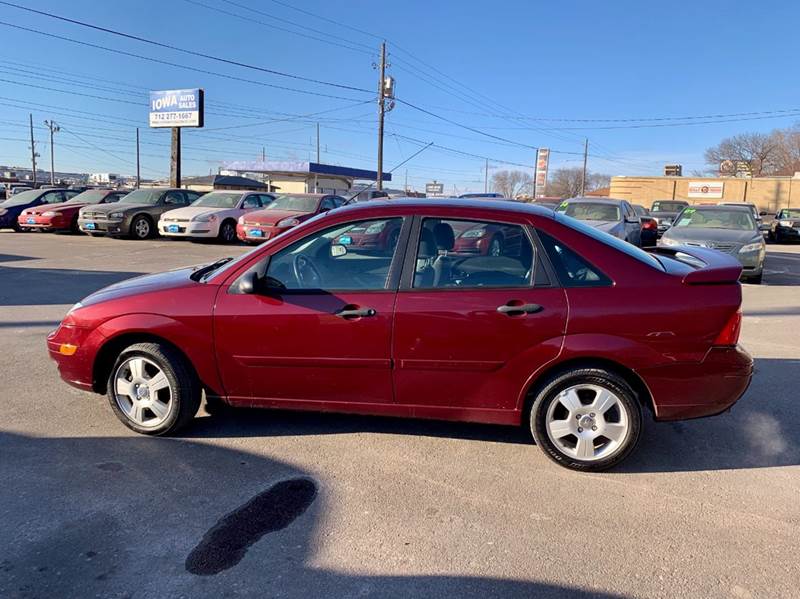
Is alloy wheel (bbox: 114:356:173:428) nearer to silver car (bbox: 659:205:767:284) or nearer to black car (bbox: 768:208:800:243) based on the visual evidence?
silver car (bbox: 659:205:767:284)

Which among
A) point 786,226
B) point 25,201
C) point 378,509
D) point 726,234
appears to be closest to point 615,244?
point 378,509

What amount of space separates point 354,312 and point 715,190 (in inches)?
2175

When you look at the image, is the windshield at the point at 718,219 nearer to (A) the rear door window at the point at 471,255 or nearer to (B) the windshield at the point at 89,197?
(A) the rear door window at the point at 471,255

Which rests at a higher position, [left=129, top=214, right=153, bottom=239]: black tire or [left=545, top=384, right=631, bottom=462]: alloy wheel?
[left=129, top=214, right=153, bottom=239]: black tire

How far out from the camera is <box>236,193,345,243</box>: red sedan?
15.3m

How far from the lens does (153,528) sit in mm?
2938

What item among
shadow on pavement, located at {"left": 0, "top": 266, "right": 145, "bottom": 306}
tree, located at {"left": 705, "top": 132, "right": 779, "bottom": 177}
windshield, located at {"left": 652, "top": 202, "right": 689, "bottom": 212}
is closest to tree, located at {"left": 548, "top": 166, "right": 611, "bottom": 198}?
tree, located at {"left": 705, "top": 132, "right": 779, "bottom": 177}

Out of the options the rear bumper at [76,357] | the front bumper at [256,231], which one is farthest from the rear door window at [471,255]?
the front bumper at [256,231]

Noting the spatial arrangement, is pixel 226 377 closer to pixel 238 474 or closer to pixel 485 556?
pixel 238 474

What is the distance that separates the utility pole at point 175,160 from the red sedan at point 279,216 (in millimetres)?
13131

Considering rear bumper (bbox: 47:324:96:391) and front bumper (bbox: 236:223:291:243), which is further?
front bumper (bbox: 236:223:291:243)

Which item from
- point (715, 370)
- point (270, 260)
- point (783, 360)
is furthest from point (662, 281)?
point (783, 360)

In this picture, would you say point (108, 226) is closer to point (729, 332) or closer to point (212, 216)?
point (212, 216)

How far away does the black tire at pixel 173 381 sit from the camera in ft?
12.6
